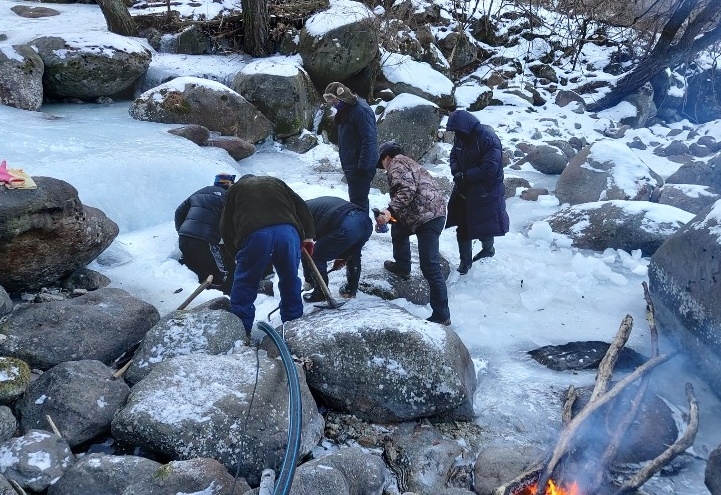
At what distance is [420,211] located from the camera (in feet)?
15.1

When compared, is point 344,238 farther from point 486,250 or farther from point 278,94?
point 278,94

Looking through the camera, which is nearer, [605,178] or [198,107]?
[605,178]

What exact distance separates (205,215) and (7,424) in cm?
217

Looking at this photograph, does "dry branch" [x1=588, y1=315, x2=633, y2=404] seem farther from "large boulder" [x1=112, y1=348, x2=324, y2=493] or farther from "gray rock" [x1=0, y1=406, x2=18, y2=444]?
"gray rock" [x1=0, y1=406, x2=18, y2=444]

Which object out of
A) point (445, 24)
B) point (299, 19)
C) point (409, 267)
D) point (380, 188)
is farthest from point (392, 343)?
point (445, 24)

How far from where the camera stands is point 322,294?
4895 millimetres

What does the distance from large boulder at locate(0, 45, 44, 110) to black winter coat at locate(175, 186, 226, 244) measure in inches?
239

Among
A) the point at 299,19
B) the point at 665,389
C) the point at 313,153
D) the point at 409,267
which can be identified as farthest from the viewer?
the point at 299,19

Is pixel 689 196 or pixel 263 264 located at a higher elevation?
pixel 263 264

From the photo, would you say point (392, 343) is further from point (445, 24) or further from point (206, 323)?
point (445, 24)

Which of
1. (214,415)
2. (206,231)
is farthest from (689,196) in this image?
(214,415)

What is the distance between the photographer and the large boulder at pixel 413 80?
37.6 ft

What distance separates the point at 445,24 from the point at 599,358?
12059mm

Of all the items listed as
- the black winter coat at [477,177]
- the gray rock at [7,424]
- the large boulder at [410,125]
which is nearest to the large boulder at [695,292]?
the black winter coat at [477,177]
